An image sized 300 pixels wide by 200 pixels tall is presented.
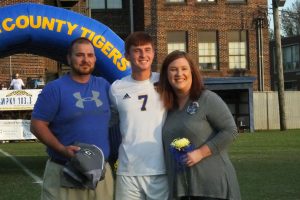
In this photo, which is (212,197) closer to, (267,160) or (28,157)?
(267,160)

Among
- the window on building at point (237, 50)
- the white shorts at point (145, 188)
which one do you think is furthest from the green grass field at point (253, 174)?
the window on building at point (237, 50)

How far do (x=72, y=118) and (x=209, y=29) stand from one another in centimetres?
3377

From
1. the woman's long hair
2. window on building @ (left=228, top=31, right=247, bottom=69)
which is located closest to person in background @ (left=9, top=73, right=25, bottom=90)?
window on building @ (left=228, top=31, right=247, bottom=69)

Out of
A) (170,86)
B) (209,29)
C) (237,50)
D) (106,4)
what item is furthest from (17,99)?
(170,86)

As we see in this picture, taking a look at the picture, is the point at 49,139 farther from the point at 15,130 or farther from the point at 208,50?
the point at 208,50

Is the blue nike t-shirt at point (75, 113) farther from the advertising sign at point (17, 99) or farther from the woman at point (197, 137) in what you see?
the advertising sign at point (17, 99)

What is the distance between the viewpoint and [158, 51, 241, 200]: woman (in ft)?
14.5

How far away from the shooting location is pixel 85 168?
4621mm

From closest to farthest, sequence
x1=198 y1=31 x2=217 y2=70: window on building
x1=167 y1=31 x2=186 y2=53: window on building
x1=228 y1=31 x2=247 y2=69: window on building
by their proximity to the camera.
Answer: x1=167 y1=31 x2=186 y2=53: window on building
x1=198 y1=31 x2=217 y2=70: window on building
x1=228 y1=31 x2=247 y2=69: window on building

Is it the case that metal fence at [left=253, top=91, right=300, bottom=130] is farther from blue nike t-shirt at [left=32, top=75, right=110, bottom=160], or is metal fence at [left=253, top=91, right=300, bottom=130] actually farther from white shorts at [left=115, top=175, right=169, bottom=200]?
white shorts at [left=115, top=175, right=169, bottom=200]

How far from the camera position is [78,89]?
15.9ft

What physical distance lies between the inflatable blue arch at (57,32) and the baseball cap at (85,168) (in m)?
6.83

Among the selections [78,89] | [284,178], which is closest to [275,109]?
[284,178]

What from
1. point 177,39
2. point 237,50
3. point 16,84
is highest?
point 177,39
